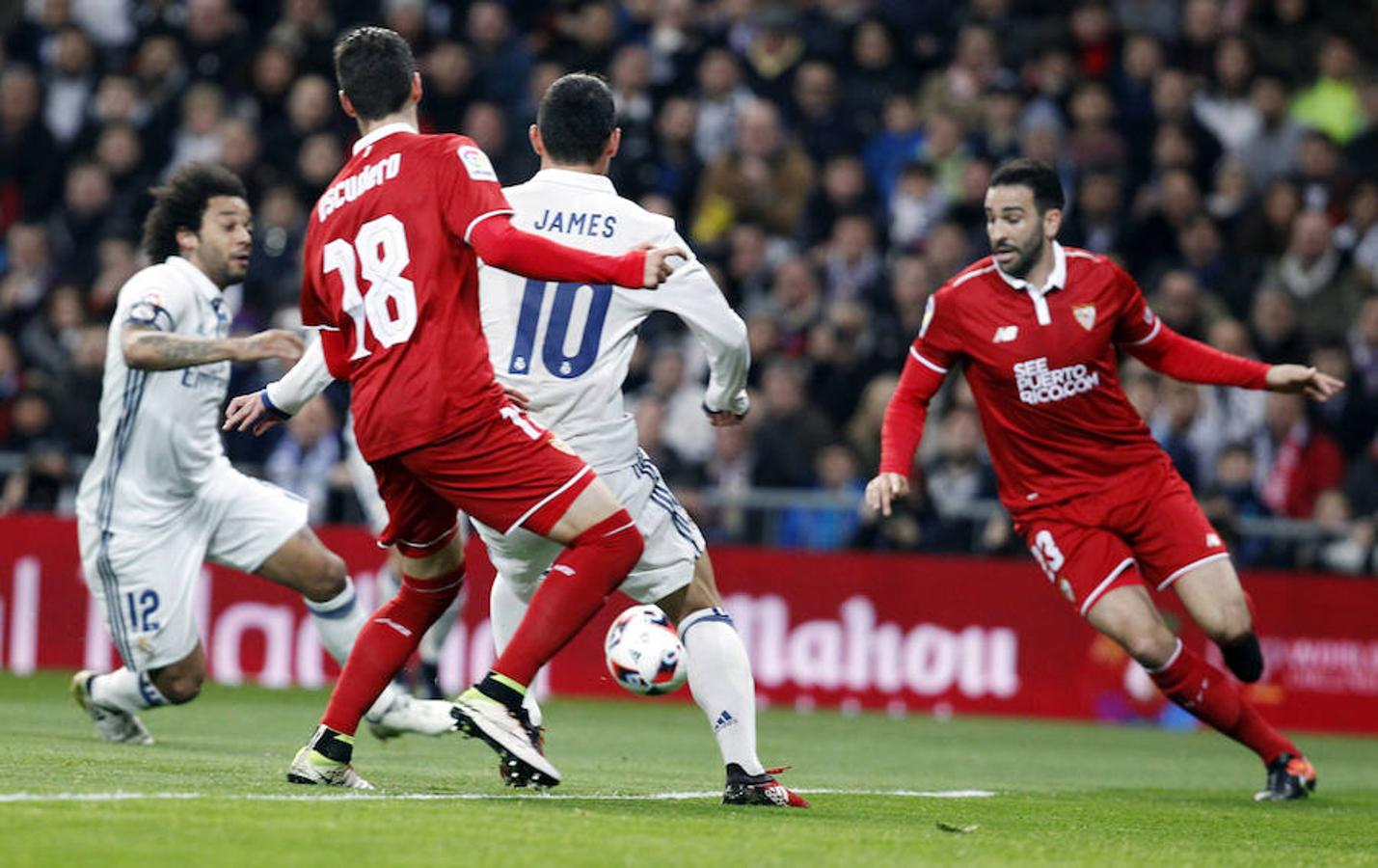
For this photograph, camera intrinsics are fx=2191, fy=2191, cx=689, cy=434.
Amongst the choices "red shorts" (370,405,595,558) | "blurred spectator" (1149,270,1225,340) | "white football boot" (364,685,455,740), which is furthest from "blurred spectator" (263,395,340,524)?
"red shorts" (370,405,595,558)

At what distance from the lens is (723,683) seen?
311 inches

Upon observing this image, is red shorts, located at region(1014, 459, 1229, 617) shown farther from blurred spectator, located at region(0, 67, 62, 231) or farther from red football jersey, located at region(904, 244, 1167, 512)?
blurred spectator, located at region(0, 67, 62, 231)

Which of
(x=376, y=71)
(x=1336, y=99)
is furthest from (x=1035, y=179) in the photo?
(x=1336, y=99)

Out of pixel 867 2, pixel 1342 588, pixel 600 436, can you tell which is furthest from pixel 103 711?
pixel 867 2

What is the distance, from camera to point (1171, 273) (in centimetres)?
1714

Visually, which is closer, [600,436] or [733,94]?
[600,436]

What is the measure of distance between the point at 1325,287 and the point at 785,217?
4.57 meters

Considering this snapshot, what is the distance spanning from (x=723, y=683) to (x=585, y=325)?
1412mm

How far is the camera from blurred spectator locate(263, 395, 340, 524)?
16656 millimetres

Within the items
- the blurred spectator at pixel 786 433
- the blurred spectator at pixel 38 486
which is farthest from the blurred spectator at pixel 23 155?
the blurred spectator at pixel 786 433

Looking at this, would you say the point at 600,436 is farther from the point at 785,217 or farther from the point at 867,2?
the point at 867,2

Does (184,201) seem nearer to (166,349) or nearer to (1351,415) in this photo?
(166,349)

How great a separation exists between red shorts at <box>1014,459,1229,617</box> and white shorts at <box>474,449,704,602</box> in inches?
98.8

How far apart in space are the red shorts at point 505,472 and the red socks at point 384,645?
0.59 meters
